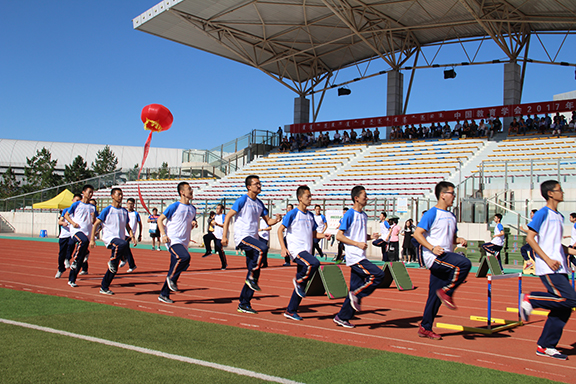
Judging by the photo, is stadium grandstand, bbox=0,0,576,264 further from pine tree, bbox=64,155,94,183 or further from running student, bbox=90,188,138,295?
pine tree, bbox=64,155,94,183

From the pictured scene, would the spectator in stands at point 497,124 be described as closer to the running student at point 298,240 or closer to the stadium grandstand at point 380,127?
the stadium grandstand at point 380,127

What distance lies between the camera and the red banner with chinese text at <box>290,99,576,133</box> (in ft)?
94.0

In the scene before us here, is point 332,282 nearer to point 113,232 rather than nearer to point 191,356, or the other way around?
point 113,232

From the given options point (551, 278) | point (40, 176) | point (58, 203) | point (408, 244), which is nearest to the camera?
point (551, 278)

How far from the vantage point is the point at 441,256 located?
5.94 m

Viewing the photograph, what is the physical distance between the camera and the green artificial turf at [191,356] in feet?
14.4

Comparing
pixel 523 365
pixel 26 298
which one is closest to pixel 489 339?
pixel 523 365

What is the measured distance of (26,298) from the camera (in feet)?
27.4

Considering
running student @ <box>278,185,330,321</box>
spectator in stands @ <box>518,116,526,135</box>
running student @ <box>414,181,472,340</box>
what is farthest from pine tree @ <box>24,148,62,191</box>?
running student @ <box>414,181,472,340</box>

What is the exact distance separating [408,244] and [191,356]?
1504 centimetres

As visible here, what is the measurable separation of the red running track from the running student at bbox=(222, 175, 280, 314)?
1.25ft

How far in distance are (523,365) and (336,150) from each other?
101ft

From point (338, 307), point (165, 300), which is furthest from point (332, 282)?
point (165, 300)

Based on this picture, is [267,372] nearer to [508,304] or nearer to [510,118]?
[508,304]
